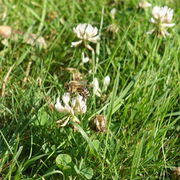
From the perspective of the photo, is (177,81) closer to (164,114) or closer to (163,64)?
(163,64)

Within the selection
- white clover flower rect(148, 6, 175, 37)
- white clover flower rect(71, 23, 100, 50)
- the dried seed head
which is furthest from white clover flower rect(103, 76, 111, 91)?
the dried seed head

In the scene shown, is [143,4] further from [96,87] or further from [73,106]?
[73,106]

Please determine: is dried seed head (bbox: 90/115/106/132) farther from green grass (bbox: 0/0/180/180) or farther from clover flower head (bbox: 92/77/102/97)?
clover flower head (bbox: 92/77/102/97)

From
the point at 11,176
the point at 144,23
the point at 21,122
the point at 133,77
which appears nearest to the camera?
the point at 11,176

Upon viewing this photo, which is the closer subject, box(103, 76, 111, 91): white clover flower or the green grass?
the green grass

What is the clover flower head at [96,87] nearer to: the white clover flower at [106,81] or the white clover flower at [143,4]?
the white clover flower at [106,81]

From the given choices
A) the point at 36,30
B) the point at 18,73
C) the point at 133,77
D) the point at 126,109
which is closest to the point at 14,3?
the point at 36,30

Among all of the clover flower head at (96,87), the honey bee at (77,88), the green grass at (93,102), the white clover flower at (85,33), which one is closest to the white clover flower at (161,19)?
the green grass at (93,102)

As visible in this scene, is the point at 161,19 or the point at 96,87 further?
the point at 161,19

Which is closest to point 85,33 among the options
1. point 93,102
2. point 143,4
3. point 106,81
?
point 106,81
